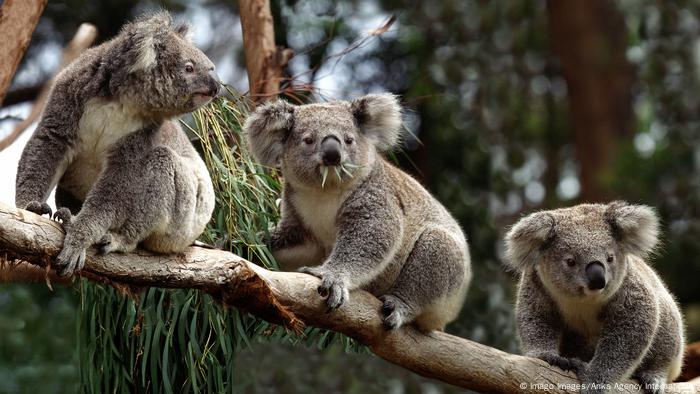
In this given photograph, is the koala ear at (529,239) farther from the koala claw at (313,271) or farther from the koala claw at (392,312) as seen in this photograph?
the koala claw at (313,271)

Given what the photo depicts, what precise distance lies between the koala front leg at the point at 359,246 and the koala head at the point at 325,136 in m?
0.19

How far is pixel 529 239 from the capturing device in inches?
217

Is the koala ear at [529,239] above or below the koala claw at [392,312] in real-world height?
above

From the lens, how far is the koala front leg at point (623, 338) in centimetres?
512

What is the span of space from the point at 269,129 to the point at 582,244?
1.89 m

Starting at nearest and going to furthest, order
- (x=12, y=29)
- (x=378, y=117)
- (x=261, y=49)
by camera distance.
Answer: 1. (x=378, y=117)
2. (x=12, y=29)
3. (x=261, y=49)

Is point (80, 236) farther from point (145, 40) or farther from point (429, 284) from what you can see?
point (429, 284)

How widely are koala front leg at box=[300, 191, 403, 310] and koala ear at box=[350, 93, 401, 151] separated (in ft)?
1.49

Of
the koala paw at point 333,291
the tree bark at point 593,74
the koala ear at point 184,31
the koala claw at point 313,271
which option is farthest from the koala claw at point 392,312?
the tree bark at point 593,74

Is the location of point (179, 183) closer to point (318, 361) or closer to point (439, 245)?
point (439, 245)

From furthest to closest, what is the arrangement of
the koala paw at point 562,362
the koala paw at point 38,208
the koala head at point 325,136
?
1. the koala paw at point 562,362
2. the koala head at point 325,136
3. the koala paw at point 38,208

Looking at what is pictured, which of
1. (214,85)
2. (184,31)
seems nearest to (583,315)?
(214,85)

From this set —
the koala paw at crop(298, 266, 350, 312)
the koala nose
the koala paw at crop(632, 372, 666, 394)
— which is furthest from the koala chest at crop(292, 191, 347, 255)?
the koala paw at crop(632, 372, 666, 394)

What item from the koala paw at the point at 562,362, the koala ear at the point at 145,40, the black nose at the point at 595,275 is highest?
the koala ear at the point at 145,40
